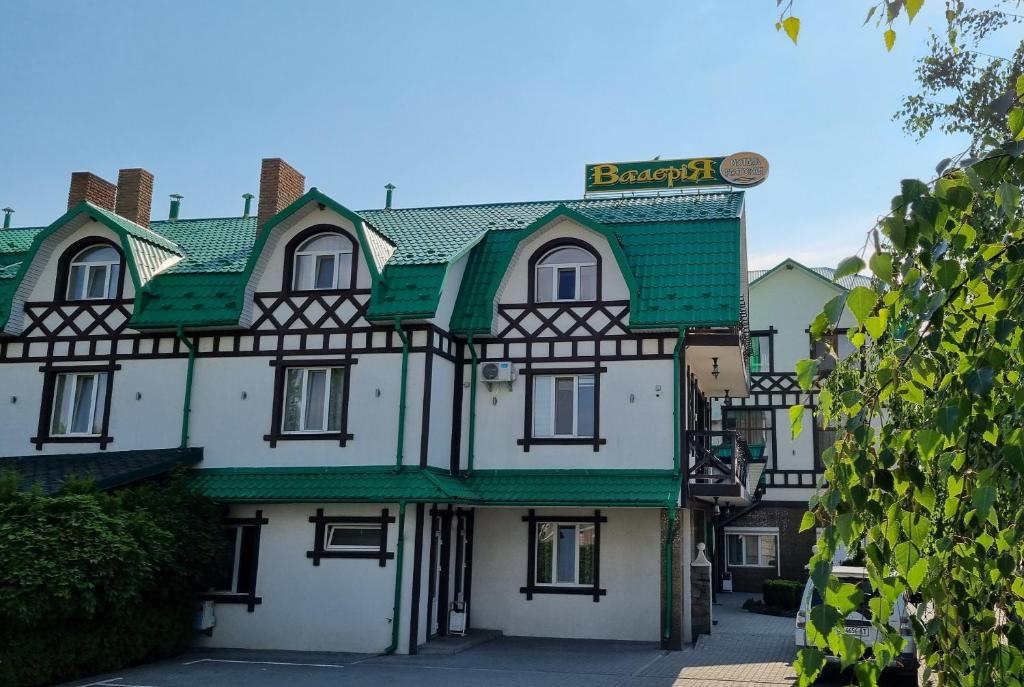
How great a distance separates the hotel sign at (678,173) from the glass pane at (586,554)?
857 centimetres

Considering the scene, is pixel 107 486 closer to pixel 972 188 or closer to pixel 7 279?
pixel 7 279

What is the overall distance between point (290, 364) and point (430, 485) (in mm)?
4071

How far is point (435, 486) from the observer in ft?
57.0

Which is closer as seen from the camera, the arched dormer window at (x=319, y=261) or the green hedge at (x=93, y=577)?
the green hedge at (x=93, y=577)

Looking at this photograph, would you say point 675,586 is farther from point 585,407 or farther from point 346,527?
point 346,527

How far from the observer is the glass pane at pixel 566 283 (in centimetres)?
2006

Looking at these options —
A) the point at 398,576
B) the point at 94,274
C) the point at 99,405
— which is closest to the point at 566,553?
the point at 398,576

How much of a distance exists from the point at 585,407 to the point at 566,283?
260cm

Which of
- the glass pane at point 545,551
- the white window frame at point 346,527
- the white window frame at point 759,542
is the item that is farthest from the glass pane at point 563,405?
the white window frame at point 759,542

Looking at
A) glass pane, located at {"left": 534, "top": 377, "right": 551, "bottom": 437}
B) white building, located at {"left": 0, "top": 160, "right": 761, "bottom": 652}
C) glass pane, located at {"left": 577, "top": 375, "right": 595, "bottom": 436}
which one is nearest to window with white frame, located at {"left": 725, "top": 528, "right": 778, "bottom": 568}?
white building, located at {"left": 0, "top": 160, "right": 761, "bottom": 652}

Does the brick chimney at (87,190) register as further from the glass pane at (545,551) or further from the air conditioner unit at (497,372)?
the glass pane at (545,551)

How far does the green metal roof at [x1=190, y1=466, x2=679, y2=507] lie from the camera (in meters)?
17.6

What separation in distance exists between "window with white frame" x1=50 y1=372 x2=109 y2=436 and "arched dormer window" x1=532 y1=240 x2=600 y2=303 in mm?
9250

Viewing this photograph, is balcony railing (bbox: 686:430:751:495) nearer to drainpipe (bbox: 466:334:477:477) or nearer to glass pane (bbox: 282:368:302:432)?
drainpipe (bbox: 466:334:477:477)
